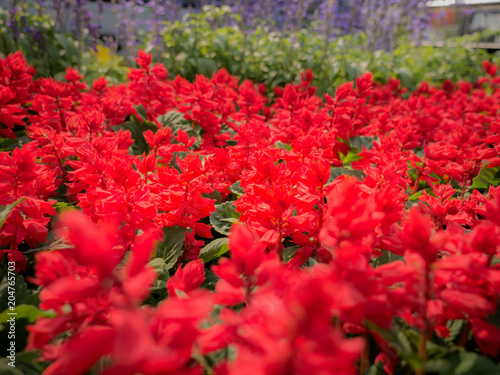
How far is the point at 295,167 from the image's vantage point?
3.81 ft

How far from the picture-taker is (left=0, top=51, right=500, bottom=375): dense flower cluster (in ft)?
1.36

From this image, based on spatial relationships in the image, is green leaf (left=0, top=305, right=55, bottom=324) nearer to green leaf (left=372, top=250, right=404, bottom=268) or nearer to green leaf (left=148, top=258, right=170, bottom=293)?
green leaf (left=148, top=258, right=170, bottom=293)

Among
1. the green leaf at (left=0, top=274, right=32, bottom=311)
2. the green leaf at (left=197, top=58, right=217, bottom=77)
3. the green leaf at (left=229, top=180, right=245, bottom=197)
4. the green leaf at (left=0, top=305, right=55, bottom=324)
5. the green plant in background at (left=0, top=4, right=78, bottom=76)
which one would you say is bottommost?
the green leaf at (left=0, top=274, right=32, bottom=311)

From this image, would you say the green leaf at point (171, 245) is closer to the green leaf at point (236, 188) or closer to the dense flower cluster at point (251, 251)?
the dense flower cluster at point (251, 251)

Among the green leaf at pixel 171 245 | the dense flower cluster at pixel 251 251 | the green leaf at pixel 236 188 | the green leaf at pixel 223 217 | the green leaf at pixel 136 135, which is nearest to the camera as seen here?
the dense flower cluster at pixel 251 251

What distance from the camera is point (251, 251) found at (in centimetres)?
59

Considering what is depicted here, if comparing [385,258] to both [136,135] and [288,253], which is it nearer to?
[288,253]

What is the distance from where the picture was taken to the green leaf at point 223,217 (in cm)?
113

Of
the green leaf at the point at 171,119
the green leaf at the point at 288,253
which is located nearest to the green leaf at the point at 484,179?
the green leaf at the point at 288,253

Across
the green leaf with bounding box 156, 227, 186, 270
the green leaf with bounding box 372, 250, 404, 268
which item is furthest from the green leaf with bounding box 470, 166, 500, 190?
the green leaf with bounding box 156, 227, 186, 270

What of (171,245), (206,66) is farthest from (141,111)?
(206,66)

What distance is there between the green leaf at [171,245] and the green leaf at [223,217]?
12 cm

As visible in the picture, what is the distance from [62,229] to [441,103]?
251 centimetres

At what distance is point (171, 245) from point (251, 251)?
52 cm
